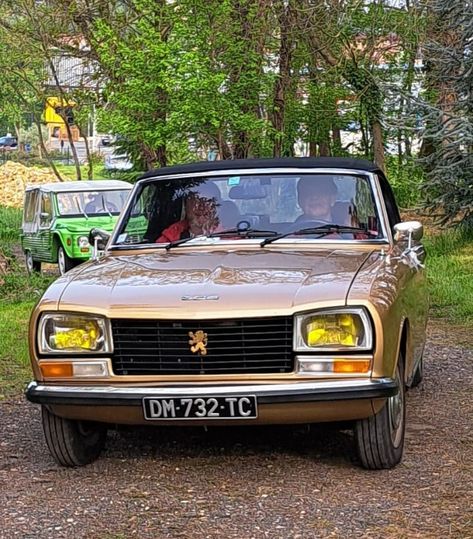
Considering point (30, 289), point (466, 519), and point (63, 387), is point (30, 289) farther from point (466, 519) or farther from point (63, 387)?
point (466, 519)

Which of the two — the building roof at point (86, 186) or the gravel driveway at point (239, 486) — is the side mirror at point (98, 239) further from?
the building roof at point (86, 186)

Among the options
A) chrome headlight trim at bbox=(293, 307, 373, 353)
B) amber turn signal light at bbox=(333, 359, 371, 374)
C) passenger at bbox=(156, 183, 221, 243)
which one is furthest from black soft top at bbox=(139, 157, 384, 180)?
amber turn signal light at bbox=(333, 359, 371, 374)

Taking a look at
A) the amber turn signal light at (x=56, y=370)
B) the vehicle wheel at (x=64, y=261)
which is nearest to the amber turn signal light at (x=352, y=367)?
the amber turn signal light at (x=56, y=370)

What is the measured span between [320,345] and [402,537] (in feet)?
3.24

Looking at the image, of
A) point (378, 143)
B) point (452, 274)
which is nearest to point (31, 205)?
point (378, 143)

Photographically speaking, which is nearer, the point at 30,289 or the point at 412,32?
the point at 30,289

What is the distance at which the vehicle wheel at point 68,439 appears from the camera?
5.46 meters

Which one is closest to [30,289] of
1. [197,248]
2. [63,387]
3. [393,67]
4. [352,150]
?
[197,248]

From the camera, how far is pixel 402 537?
173 inches

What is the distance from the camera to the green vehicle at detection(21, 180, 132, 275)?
19031 mm

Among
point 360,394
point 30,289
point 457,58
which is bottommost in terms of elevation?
point 30,289

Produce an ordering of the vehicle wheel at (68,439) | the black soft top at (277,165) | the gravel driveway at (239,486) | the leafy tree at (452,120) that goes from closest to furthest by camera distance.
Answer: the gravel driveway at (239,486) < the vehicle wheel at (68,439) < the black soft top at (277,165) < the leafy tree at (452,120)

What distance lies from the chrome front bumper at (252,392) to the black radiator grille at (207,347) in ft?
0.30

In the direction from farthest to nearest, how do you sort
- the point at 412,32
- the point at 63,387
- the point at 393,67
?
the point at 393,67, the point at 412,32, the point at 63,387
